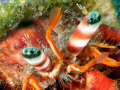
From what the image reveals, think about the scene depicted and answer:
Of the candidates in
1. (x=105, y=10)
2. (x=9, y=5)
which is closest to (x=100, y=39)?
(x=105, y=10)

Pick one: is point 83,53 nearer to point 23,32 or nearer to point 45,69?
point 45,69

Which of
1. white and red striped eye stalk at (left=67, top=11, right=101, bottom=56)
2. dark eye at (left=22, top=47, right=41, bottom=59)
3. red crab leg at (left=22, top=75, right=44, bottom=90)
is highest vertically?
dark eye at (left=22, top=47, right=41, bottom=59)

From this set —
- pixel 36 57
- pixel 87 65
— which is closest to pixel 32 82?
pixel 36 57

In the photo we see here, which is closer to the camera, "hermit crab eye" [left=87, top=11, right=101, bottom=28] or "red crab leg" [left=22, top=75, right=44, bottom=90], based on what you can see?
"hermit crab eye" [left=87, top=11, right=101, bottom=28]

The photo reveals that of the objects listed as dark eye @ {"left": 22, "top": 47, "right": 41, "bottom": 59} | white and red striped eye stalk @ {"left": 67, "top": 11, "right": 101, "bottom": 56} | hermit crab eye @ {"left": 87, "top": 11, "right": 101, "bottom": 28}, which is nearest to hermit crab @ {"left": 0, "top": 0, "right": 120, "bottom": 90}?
white and red striped eye stalk @ {"left": 67, "top": 11, "right": 101, "bottom": 56}

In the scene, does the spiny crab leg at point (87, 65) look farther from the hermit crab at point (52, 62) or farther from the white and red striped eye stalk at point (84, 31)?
the white and red striped eye stalk at point (84, 31)

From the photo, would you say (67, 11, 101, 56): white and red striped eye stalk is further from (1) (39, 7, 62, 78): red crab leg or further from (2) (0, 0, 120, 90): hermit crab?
(1) (39, 7, 62, 78): red crab leg
